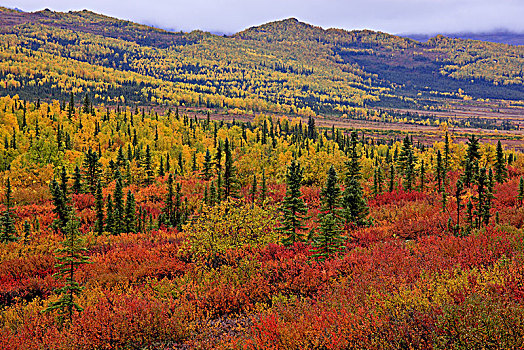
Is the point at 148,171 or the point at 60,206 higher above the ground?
the point at 148,171

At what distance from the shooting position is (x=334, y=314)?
7.91 m

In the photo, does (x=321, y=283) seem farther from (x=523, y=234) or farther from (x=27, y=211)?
(x=27, y=211)

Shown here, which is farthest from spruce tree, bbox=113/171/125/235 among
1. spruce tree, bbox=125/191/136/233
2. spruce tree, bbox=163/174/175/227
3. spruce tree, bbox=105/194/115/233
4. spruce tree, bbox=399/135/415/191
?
spruce tree, bbox=399/135/415/191

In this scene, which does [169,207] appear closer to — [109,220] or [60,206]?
[109,220]

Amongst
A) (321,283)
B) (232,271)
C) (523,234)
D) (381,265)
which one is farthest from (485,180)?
(232,271)

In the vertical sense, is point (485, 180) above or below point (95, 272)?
above

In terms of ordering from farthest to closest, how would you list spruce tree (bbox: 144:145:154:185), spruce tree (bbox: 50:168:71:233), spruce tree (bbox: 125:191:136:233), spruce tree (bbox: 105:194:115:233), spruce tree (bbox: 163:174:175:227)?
spruce tree (bbox: 144:145:154:185)
spruce tree (bbox: 163:174:175:227)
spruce tree (bbox: 125:191:136:233)
spruce tree (bbox: 105:194:115:233)
spruce tree (bbox: 50:168:71:233)

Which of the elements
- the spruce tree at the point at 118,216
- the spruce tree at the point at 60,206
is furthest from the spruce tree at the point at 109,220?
the spruce tree at the point at 60,206

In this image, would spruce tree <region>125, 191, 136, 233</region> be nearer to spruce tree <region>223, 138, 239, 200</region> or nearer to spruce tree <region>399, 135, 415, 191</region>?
spruce tree <region>223, 138, 239, 200</region>

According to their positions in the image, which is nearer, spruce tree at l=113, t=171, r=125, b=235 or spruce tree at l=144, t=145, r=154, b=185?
spruce tree at l=113, t=171, r=125, b=235

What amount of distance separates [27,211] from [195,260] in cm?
3452

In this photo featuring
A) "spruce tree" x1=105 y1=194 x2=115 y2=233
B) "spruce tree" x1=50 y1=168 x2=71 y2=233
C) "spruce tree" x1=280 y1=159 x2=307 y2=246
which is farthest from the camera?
"spruce tree" x1=105 y1=194 x2=115 y2=233

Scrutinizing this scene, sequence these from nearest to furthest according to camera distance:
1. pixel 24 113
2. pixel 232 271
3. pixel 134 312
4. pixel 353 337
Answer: pixel 353 337 < pixel 134 312 < pixel 232 271 < pixel 24 113

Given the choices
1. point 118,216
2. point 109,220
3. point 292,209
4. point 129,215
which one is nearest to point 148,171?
point 129,215
